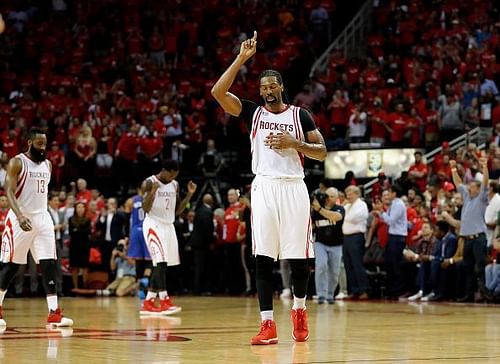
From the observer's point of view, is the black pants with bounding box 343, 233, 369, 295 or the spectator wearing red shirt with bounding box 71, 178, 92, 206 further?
the spectator wearing red shirt with bounding box 71, 178, 92, 206

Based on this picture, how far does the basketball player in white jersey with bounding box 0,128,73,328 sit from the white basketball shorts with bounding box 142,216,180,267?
319 centimetres

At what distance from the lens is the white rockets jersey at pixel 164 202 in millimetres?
14820

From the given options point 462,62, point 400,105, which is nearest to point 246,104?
point 400,105

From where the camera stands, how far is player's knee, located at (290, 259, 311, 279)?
31.7 feet

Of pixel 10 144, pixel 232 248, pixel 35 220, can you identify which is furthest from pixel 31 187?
pixel 10 144

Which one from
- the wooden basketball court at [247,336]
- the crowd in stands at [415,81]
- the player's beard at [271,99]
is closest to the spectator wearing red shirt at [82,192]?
the crowd in stands at [415,81]

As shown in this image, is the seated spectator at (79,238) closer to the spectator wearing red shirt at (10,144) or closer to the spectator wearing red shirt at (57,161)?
the spectator wearing red shirt at (57,161)

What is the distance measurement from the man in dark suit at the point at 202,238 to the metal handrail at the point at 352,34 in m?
9.23

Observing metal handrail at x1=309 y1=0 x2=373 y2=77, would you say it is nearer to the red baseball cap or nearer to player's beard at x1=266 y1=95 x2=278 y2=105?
the red baseball cap

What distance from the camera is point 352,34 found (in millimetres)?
29766

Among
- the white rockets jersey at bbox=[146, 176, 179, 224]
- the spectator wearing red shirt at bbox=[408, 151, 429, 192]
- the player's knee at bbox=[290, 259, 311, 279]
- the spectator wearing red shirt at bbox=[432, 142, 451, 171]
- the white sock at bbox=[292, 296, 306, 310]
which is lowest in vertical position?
the white sock at bbox=[292, 296, 306, 310]

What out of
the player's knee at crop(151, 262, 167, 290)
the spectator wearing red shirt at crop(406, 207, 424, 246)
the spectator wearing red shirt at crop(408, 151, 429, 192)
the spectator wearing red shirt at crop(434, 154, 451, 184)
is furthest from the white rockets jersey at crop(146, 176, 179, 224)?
the spectator wearing red shirt at crop(408, 151, 429, 192)

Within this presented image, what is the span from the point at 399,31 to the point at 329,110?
365cm

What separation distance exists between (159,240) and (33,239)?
10.9 ft
